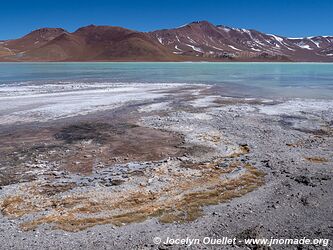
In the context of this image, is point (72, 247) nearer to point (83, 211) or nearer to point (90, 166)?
point (83, 211)

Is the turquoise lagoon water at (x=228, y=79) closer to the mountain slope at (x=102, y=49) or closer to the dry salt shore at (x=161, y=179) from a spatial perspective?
the dry salt shore at (x=161, y=179)

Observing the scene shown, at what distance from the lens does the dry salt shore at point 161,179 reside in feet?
19.2

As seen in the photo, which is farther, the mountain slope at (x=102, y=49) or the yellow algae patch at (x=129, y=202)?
the mountain slope at (x=102, y=49)

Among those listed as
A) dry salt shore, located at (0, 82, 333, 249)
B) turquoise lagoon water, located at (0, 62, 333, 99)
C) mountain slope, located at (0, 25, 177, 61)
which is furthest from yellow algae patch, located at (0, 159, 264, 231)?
mountain slope, located at (0, 25, 177, 61)

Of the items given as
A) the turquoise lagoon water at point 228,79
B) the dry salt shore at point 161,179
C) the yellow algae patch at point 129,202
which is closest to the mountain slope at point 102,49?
the turquoise lagoon water at point 228,79

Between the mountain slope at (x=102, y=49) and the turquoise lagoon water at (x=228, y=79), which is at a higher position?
the mountain slope at (x=102, y=49)

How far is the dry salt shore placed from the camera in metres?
5.84

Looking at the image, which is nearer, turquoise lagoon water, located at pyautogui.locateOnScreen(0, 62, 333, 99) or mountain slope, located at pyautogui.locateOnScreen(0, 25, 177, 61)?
turquoise lagoon water, located at pyautogui.locateOnScreen(0, 62, 333, 99)

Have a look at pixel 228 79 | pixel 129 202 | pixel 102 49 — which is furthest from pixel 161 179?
pixel 102 49

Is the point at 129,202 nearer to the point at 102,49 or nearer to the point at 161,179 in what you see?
the point at 161,179

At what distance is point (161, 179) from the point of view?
792cm

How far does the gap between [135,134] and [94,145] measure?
177cm

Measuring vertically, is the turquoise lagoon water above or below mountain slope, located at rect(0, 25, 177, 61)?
below

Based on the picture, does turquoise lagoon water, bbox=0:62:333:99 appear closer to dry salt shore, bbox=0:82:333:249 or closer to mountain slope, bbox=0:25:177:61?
dry salt shore, bbox=0:82:333:249
